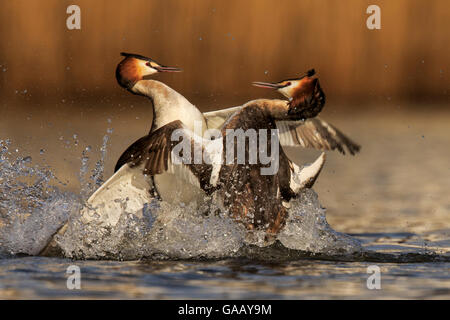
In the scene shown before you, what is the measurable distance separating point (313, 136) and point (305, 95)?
102cm

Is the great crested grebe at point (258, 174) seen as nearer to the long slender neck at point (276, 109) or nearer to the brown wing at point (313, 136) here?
the long slender neck at point (276, 109)

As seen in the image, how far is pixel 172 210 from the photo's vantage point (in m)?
8.04

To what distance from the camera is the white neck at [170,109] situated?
26.7ft

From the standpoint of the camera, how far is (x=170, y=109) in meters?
8.16

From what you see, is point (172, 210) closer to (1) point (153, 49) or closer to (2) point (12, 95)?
(1) point (153, 49)

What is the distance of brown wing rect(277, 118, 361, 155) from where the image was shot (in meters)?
8.75

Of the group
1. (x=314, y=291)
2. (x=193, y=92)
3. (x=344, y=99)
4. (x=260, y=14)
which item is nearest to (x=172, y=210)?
(x=314, y=291)
